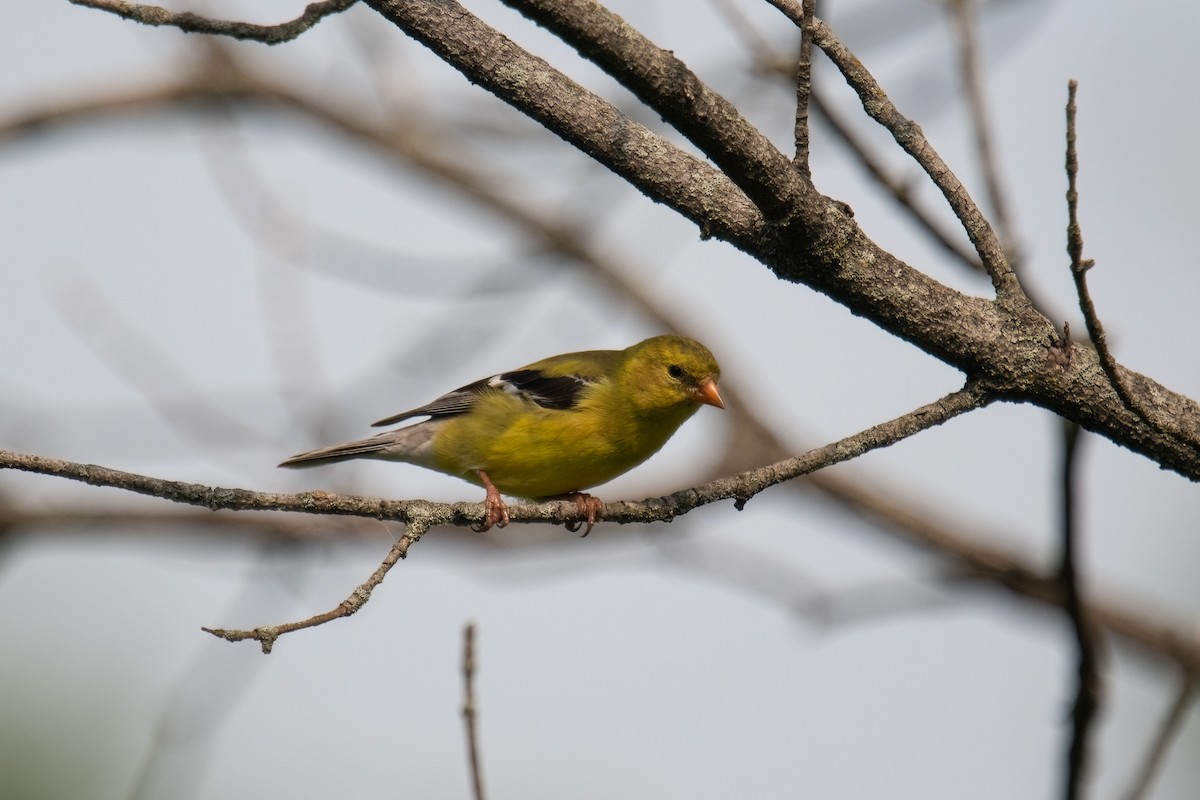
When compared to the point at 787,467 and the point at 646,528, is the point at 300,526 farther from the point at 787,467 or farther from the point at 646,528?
the point at 787,467

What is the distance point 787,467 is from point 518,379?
388 centimetres

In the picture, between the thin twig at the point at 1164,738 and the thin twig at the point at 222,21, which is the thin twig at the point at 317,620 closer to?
the thin twig at the point at 222,21

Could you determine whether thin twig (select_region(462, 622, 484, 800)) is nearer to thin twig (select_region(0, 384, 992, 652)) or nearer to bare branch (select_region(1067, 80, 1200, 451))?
thin twig (select_region(0, 384, 992, 652))

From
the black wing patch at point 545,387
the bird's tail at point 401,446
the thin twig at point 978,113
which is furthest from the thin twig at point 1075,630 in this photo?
the bird's tail at point 401,446

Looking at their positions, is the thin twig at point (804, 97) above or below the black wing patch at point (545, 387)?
below

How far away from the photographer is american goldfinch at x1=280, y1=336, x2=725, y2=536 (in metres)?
5.98

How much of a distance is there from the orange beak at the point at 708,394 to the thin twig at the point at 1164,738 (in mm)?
2957

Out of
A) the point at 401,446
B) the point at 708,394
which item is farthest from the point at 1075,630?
the point at 401,446

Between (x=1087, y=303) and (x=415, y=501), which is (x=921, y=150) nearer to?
(x=1087, y=303)

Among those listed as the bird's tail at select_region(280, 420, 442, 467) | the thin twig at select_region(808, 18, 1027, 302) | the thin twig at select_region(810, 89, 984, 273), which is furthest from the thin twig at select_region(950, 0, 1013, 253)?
the bird's tail at select_region(280, 420, 442, 467)

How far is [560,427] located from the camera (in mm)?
6016

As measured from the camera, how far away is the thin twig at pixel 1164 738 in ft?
11.3

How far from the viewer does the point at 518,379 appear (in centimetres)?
668

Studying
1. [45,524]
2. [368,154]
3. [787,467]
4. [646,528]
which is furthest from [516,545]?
[787,467]
